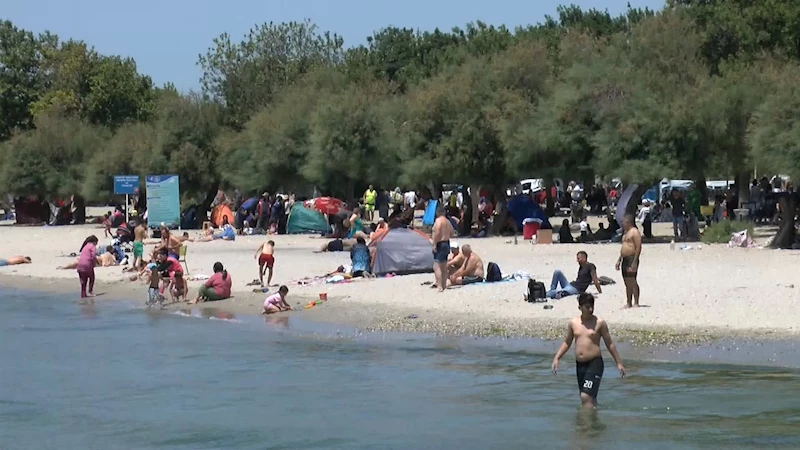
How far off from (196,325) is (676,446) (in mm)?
12642

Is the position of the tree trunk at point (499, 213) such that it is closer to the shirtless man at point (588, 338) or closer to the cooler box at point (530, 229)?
the cooler box at point (530, 229)

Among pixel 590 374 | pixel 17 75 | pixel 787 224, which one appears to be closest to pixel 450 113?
pixel 787 224

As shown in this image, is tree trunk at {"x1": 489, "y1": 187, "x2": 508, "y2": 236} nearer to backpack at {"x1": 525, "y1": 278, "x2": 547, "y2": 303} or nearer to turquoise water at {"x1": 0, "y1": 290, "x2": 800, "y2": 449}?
backpack at {"x1": 525, "y1": 278, "x2": 547, "y2": 303}

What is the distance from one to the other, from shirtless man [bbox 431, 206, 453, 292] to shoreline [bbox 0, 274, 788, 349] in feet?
3.85

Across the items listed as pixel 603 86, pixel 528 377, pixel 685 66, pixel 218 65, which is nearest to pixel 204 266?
pixel 603 86

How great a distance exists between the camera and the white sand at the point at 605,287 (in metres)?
21.1

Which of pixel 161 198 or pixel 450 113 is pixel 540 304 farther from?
pixel 161 198

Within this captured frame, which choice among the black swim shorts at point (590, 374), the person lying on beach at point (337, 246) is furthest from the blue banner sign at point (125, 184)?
the black swim shorts at point (590, 374)

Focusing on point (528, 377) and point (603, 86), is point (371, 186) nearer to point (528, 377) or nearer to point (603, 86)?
point (603, 86)

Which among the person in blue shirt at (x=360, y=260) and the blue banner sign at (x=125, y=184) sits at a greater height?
the blue banner sign at (x=125, y=184)

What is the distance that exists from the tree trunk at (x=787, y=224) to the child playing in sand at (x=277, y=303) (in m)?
12.5

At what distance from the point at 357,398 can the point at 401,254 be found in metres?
11.0

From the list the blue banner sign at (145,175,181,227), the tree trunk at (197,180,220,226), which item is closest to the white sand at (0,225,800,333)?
the blue banner sign at (145,175,181,227)

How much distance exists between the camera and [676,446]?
554 inches
